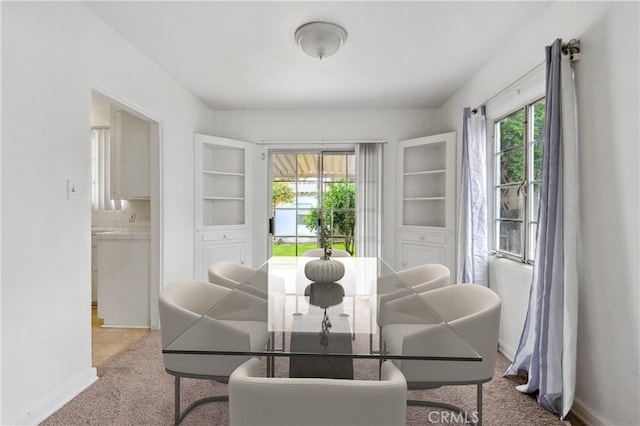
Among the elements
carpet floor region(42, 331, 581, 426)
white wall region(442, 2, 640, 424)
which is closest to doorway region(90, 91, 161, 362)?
carpet floor region(42, 331, 581, 426)

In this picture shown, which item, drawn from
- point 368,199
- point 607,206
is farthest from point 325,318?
point 368,199

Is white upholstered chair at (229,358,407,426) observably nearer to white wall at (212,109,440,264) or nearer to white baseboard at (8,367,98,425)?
white baseboard at (8,367,98,425)

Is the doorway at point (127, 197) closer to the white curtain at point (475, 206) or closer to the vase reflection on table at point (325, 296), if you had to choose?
the vase reflection on table at point (325, 296)

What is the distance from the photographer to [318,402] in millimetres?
1021

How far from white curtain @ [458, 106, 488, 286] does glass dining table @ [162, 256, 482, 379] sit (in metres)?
1.20

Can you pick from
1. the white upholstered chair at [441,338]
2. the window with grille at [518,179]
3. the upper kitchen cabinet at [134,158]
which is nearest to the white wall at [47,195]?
the upper kitchen cabinet at [134,158]

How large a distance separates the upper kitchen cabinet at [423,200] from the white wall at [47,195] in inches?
132

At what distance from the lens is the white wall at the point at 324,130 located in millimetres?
4945

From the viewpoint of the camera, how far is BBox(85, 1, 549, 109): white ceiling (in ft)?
8.05

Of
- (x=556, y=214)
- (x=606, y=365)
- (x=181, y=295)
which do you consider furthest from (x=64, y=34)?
(x=606, y=365)

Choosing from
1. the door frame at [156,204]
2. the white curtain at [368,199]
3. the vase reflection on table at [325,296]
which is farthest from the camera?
the white curtain at [368,199]

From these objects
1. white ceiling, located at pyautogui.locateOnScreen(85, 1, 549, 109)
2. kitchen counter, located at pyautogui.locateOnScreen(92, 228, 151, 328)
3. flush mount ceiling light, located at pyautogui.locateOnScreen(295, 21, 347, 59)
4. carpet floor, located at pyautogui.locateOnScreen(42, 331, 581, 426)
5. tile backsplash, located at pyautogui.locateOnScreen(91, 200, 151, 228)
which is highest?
white ceiling, located at pyautogui.locateOnScreen(85, 1, 549, 109)

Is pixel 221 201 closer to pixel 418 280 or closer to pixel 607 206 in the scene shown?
pixel 418 280

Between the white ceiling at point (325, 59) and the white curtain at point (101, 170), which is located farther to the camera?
the white curtain at point (101, 170)
